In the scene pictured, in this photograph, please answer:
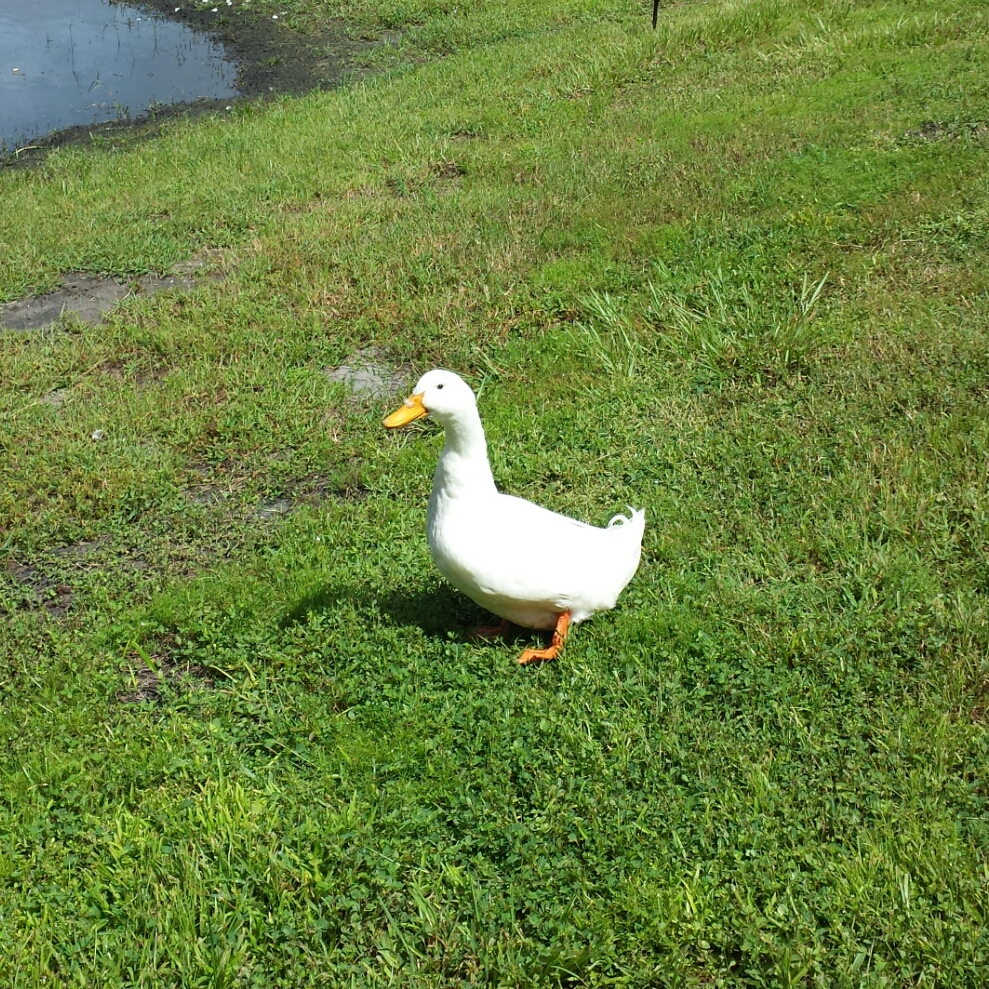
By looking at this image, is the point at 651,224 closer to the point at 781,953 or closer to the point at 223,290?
the point at 223,290

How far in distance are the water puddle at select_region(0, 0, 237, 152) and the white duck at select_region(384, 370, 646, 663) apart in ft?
32.7

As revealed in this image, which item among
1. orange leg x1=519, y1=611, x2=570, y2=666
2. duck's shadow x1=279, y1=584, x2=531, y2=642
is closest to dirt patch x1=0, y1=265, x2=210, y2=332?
duck's shadow x1=279, y1=584, x2=531, y2=642

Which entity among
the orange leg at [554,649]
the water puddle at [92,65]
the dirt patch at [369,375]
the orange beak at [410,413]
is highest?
the orange beak at [410,413]

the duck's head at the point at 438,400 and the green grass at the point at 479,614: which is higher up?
the duck's head at the point at 438,400

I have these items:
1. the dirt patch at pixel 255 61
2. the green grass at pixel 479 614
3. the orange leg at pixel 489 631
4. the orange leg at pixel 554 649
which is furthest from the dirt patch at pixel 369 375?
the dirt patch at pixel 255 61

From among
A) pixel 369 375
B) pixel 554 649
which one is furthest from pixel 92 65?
pixel 554 649

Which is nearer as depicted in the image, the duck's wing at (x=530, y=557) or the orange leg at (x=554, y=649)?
the duck's wing at (x=530, y=557)

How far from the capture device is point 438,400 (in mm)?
3635

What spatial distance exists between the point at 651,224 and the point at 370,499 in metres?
3.45

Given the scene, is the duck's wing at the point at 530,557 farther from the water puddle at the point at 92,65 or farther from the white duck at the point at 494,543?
the water puddle at the point at 92,65

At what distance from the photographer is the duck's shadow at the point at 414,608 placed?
4.19 m

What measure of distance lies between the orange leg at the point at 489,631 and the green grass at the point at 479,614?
0.09 metres

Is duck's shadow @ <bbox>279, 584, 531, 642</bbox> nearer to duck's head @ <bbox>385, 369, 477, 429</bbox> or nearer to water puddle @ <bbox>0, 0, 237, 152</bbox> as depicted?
duck's head @ <bbox>385, 369, 477, 429</bbox>

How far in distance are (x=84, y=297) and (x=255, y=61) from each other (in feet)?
25.8
